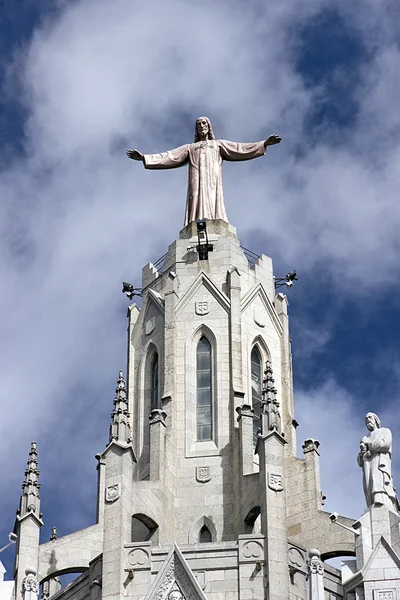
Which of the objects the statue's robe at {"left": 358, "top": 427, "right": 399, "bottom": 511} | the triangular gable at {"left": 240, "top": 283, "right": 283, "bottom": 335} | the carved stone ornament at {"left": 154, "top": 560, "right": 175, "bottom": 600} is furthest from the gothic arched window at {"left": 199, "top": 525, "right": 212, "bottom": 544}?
the triangular gable at {"left": 240, "top": 283, "right": 283, "bottom": 335}

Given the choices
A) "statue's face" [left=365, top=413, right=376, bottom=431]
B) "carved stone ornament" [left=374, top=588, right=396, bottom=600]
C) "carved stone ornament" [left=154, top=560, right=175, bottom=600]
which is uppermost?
"statue's face" [left=365, top=413, right=376, bottom=431]

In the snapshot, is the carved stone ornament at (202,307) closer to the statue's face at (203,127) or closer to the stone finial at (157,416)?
the stone finial at (157,416)

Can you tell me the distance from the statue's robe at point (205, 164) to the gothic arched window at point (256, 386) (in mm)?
5045

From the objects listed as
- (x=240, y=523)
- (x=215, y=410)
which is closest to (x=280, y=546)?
(x=240, y=523)

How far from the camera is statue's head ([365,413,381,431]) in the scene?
159 ft

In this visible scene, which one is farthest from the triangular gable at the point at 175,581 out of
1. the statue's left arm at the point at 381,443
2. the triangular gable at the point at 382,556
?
the statue's left arm at the point at 381,443

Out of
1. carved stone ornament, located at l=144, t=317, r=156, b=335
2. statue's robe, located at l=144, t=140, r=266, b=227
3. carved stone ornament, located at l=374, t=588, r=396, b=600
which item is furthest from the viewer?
statue's robe, located at l=144, t=140, r=266, b=227

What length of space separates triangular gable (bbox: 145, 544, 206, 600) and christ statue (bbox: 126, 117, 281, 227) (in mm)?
14296

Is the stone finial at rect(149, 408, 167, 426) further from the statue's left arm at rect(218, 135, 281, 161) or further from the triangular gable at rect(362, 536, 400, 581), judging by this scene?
the statue's left arm at rect(218, 135, 281, 161)

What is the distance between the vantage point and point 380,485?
47406 mm

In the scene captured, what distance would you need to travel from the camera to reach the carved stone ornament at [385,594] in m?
44.9

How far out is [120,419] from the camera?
2005 inches

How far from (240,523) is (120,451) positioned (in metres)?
3.93

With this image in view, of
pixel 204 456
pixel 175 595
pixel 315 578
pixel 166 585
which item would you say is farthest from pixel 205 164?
pixel 315 578
